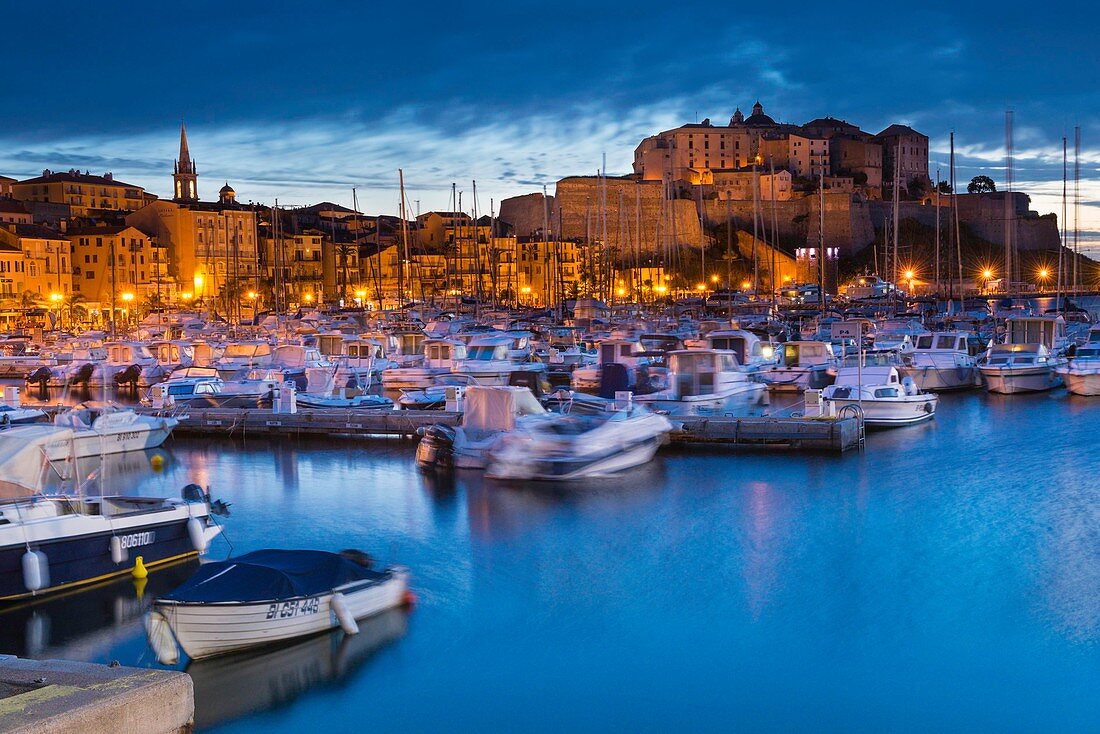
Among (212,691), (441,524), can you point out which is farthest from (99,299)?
(212,691)

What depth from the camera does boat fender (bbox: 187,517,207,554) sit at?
12859 mm

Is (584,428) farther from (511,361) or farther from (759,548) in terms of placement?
(511,361)

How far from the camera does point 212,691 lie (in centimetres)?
951

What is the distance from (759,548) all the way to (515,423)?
5.28 meters

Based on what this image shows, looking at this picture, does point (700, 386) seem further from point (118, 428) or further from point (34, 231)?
point (34, 231)

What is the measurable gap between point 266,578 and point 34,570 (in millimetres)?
2748

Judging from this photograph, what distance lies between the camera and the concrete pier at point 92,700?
5371mm

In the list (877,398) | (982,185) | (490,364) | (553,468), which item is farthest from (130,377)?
(982,185)

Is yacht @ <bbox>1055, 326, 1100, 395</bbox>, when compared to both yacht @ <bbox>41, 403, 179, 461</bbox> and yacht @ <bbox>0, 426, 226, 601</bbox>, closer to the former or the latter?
yacht @ <bbox>41, 403, 179, 461</bbox>

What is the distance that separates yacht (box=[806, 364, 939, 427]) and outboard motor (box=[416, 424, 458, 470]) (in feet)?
23.5

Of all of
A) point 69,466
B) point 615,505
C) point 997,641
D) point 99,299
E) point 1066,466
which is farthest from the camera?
point 99,299

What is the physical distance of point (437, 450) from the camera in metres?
19.6

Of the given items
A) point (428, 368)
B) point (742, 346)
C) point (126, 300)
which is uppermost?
point (126, 300)

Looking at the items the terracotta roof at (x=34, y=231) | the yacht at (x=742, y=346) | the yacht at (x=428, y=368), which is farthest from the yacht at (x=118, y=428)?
the terracotta roof at (x=34, y=231)
